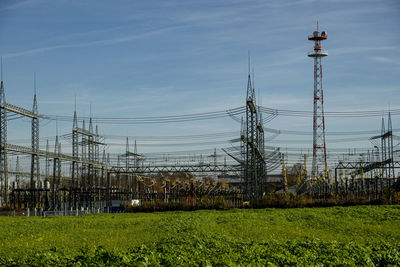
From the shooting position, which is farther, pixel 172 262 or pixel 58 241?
pixel 58 241

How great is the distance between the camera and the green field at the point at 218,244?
32.0 feet

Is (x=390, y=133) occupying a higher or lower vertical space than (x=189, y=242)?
higher

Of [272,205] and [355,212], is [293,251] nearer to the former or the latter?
[355,212]

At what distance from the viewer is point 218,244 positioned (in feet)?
42.2

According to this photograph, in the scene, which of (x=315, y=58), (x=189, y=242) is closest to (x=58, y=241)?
(x=189, y=242)

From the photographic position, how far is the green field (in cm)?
974

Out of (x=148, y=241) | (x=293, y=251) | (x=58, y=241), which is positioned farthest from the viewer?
(x=58, y=241)

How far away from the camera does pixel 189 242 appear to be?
13898mm

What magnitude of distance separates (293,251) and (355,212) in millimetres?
19817

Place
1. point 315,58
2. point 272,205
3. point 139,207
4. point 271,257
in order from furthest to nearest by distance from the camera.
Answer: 1. point 315,58
2. point 139,207
3. point 272,205
4. point 271,257

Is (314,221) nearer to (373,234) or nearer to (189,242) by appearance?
(373,234)

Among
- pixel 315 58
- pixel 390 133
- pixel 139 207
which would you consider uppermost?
pixel 315 58

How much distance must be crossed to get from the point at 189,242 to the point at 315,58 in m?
57.3

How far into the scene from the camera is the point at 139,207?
43.4 meters
